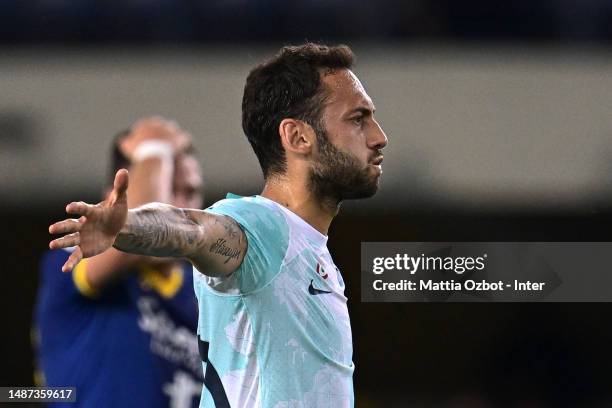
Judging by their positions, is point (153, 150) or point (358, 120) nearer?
point (358, 120)

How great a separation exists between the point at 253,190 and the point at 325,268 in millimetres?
4899

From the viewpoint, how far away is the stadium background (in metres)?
7.58

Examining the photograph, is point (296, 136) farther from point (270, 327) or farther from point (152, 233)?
point (152, 233)

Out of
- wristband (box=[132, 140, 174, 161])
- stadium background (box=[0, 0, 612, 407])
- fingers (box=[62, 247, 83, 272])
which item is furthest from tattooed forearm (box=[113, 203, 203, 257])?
stadium background (box=[0, 0, 612, 407])

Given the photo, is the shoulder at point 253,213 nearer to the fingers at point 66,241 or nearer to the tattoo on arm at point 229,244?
the tattoo on arm at point 229,244

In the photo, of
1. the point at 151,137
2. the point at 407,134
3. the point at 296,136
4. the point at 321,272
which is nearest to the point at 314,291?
the point at 321,272

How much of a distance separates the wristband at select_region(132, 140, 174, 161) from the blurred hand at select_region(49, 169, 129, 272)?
80.5 inches

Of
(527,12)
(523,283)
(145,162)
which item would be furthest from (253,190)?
(145,162)

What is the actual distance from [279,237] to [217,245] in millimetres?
235

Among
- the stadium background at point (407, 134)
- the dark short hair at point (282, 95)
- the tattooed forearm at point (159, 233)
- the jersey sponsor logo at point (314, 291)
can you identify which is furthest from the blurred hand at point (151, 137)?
the stadium background at point (407, 134)

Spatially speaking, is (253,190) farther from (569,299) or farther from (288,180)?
(288,180)

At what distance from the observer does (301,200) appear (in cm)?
282

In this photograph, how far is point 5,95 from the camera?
8.05 m

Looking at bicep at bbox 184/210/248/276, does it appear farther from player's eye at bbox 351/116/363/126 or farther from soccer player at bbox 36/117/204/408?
soccer player at bbox 36/117/204/408
